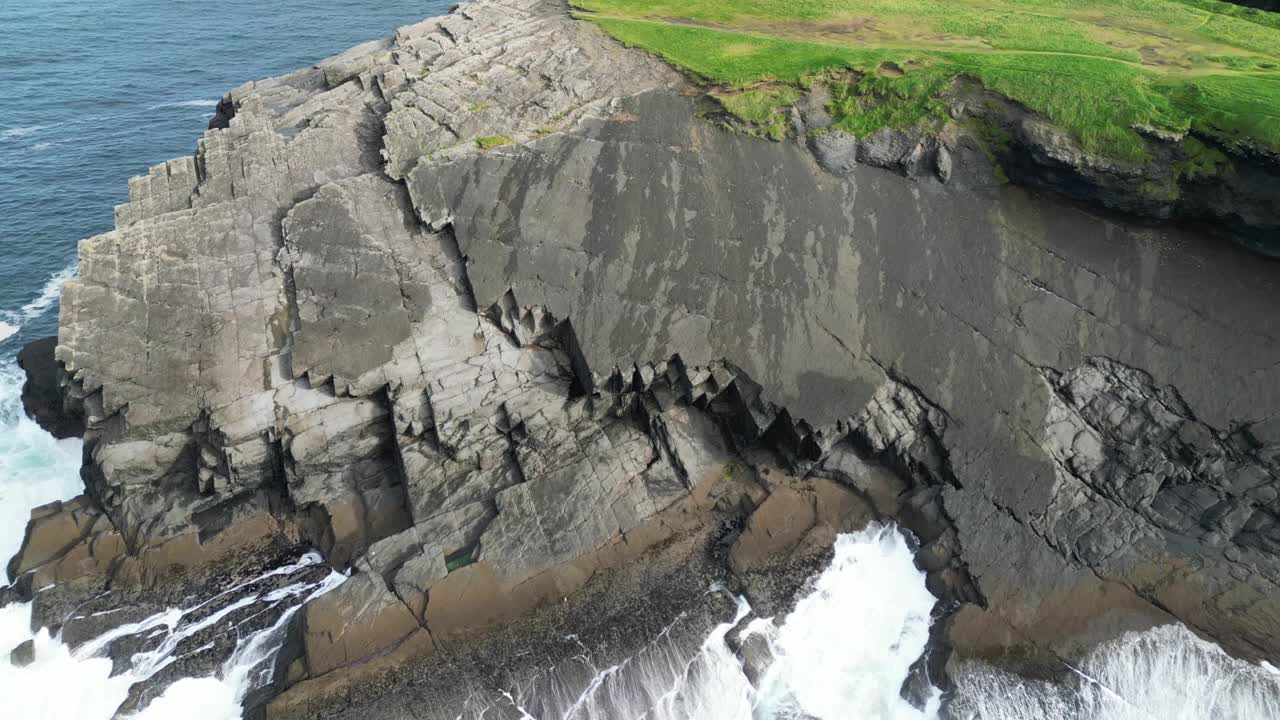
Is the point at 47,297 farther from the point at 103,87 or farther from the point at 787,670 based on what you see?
the point at 787,670

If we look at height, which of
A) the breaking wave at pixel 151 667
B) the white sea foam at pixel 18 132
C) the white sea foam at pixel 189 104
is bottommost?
the breaking wave at pixel 151 667

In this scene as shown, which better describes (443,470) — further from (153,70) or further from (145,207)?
(153,70)

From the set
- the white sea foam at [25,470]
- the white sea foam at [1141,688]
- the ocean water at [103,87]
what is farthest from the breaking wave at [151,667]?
the white sea foam at [1141,688]

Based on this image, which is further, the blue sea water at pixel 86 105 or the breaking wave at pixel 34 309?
the breaking wave at pixel 34 309

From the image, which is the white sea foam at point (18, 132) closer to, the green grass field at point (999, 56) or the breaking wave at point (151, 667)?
the green grass field at point (999, 56)

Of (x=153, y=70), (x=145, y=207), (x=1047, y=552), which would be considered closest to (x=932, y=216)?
(x=1047, y=552)

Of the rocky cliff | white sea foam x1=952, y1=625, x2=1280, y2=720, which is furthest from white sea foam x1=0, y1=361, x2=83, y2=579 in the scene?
white sea foam x1=952, y1=625, x2=1280, y2=720

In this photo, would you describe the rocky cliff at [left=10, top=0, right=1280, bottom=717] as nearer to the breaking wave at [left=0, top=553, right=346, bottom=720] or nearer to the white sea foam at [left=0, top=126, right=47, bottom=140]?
the breaking wave at [left=0, top=553, right=346, bottom=720]

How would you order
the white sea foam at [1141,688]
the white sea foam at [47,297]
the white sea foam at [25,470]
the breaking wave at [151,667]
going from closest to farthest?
the white sea foam at [1141,688] < the breaking wave at [151,667] < the white sea foam at [25,470] < the white sea foam at [47,297]
